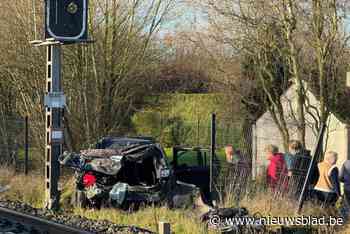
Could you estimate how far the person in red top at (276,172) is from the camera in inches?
452

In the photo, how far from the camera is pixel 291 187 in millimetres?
11273

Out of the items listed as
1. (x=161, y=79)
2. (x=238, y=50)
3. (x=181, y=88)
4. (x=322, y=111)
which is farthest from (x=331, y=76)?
(x=181, y=88)

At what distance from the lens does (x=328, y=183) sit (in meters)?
11.2

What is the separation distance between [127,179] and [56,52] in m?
2.76

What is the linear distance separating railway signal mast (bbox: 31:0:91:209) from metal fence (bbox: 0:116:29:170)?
248 inches

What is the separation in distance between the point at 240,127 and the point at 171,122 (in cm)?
705

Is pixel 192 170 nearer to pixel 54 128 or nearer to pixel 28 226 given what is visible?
pixel 54 128

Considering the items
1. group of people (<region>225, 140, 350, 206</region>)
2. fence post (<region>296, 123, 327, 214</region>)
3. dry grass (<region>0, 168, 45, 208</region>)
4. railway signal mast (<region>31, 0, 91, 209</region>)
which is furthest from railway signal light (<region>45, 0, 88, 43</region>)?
fence post (<region>296, 123, 327, 214</region>)

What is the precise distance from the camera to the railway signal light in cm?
1234

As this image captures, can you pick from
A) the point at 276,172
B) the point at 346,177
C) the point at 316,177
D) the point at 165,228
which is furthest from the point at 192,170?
the point at 165,228

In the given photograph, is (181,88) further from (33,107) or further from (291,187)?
(291,187)

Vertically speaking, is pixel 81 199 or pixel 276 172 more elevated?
pixel 276 172

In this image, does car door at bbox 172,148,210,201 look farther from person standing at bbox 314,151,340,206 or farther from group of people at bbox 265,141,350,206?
person standing at bbox 314,151,340,206

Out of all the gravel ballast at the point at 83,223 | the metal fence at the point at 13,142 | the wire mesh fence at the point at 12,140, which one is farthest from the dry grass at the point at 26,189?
the wire mesh fence at the point at 12,140
